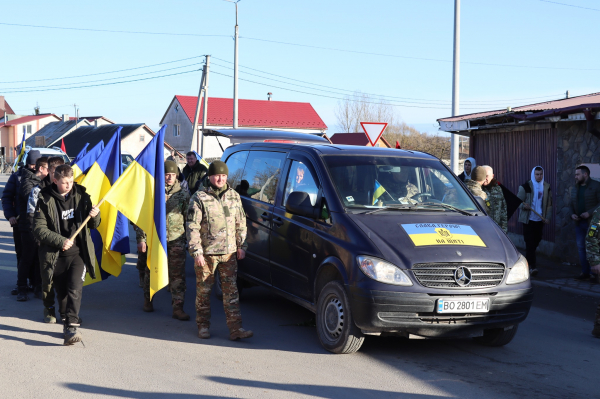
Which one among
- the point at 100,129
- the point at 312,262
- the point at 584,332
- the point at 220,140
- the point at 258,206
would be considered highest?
the point at 100,129

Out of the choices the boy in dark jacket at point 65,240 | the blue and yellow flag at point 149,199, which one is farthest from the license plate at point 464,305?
the boy in dark jacket at point 65,240

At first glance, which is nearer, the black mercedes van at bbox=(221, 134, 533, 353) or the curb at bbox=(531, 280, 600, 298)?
the black mercedes van at bbox=(221, 134, 533, 353)

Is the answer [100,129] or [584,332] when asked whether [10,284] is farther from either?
[100,129]

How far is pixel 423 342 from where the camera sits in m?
6.46

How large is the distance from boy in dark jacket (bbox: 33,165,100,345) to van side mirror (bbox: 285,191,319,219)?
1.92 metres

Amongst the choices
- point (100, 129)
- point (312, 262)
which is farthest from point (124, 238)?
point (100, 129)

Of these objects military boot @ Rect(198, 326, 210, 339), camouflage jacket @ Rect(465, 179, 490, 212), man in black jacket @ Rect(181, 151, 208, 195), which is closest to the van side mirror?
military boot @ Rect(198, 326, 210, 339)

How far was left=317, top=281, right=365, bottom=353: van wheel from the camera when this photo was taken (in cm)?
570

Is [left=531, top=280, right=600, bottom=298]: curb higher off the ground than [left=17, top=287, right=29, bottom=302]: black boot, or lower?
lower

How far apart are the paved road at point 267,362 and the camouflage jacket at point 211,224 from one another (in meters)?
0.92

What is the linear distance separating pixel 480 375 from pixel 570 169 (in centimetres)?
765

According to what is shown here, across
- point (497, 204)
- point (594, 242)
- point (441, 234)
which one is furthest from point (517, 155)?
point (441, 234)

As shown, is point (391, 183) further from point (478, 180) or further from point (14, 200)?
point (14, 200)

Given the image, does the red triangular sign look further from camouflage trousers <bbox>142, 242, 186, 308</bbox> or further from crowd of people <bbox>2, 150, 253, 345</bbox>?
crowd of people <bbox>2, 150, 253, 345</bbox>
